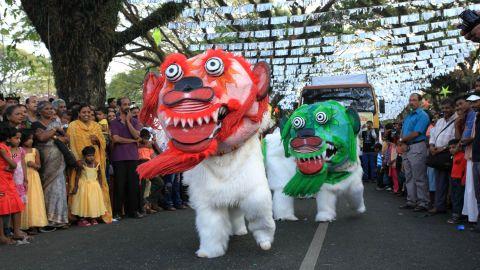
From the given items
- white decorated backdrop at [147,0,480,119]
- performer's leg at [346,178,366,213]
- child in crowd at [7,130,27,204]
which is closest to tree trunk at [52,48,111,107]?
white decorated backdrop at [147,0,480,119]

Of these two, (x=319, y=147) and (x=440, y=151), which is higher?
(x=319, y=147)

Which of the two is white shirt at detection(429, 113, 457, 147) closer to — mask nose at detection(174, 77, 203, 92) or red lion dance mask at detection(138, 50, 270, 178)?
red lion dance mask at detection(138, 50, 270, 178)

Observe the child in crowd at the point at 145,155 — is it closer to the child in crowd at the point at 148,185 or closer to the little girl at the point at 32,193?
the child in crowd at the point at 148,185

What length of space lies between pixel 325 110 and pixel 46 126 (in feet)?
12.6

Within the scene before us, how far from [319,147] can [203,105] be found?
2560mm

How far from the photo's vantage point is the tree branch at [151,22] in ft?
42.3

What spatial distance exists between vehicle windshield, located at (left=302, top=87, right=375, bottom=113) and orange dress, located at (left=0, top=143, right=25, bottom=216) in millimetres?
12508

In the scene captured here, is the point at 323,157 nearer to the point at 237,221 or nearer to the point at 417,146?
the point at 237,221

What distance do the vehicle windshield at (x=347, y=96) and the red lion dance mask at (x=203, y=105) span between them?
12.5 metres

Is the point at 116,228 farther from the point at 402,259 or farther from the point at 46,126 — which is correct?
the point at 402,259

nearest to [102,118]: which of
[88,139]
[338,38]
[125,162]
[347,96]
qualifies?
[125,162]

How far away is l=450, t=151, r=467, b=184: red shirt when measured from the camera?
739 centimetres

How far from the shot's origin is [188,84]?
530 cm

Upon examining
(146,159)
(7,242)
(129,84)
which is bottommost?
(7,242)
